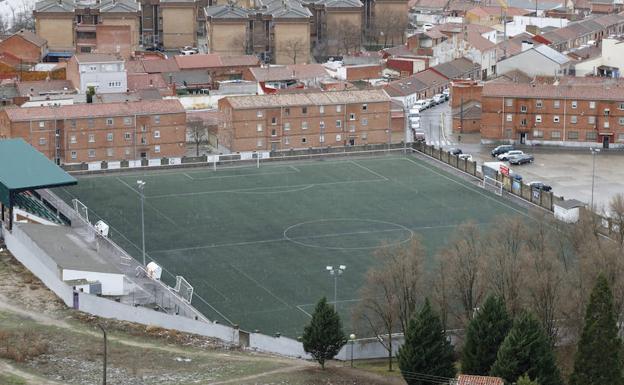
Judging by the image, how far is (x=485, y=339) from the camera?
36.5 meters

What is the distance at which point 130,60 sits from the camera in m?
82.1

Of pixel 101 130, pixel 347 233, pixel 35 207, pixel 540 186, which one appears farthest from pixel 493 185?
pixel 35 207

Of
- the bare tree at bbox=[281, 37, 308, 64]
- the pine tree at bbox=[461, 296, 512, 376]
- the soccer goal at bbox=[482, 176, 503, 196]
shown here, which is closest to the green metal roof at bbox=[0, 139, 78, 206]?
the soccer goal at bbox=[482, 176, 503, 196]

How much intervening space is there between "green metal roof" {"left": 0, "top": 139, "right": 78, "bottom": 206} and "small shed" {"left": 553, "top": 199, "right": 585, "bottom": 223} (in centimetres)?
1712

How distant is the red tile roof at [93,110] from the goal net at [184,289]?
18.7 metres

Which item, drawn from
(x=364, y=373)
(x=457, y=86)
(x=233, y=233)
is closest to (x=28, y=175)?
(x=233, y=233)

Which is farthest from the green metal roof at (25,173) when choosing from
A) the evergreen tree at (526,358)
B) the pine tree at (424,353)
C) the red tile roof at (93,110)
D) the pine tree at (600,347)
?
the pine tree at (600,347)

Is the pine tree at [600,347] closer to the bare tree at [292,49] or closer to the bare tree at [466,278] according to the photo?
the bare tree at [466,278]

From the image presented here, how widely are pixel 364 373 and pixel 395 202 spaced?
59.6 ft

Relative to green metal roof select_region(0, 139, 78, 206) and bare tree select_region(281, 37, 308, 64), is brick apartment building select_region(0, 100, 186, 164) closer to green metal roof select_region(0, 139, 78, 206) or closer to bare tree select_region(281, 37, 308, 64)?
green metal roof select_region(0, 139, 78, 206)

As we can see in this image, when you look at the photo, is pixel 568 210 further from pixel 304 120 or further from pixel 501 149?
pixel 304 120

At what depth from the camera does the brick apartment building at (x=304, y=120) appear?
64.9m

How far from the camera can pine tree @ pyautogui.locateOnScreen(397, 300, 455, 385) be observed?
119 feet

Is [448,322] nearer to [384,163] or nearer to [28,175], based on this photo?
[28,175]
